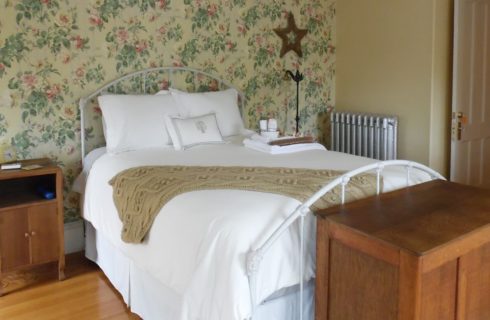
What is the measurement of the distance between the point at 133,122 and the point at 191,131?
37 centimetres

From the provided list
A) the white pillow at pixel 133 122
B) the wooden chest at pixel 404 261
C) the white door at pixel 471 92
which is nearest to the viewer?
the wooden chest at pixel 404 261

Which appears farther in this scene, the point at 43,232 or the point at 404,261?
the point at 43,232

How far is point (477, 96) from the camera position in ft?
12.2

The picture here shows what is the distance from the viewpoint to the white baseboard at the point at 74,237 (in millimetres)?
3262

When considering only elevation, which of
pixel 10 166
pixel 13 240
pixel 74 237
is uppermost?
pixel 10 166

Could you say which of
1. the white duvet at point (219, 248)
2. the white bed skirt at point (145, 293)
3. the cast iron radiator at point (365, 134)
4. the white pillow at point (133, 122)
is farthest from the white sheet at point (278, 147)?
the cast iron radiator at point (365, 134)

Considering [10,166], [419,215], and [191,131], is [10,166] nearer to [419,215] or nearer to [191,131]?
[191,131]

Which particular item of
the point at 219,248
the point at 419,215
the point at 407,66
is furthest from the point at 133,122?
the point at 407,66

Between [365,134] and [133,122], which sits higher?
[133,122]

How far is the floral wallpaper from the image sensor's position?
2.97 metres

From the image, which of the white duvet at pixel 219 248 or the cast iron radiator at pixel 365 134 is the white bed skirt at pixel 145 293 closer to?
the white duvet at pixel 219 248

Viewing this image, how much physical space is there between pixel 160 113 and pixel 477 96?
2421mm

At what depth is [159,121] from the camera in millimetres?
3104

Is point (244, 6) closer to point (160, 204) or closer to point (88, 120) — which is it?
point (88, 120)
